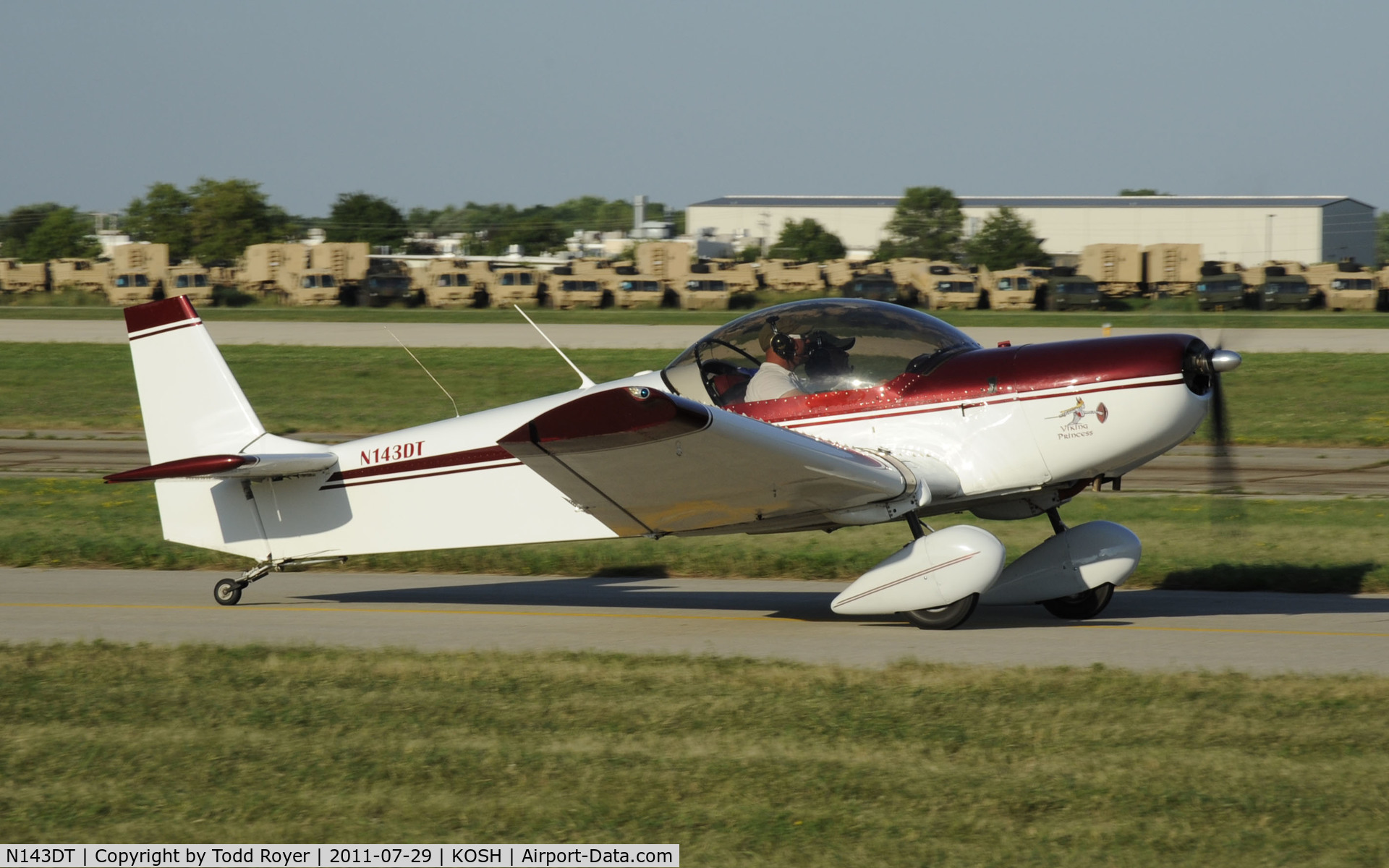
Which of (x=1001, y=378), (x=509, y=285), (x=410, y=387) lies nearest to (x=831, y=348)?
(x=1001, y=378)

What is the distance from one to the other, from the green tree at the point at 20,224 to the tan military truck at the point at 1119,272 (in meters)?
75.6

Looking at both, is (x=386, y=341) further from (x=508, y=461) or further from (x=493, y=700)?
(x=493, y=700)

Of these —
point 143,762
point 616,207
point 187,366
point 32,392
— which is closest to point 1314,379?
point 187,366

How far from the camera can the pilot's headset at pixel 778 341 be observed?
857 cm

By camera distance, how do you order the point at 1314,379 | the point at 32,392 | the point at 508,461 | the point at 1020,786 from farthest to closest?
1. the point at 32,392
2. the point at 1314,379
3. the point at 508,461
4. the point at 1020,786

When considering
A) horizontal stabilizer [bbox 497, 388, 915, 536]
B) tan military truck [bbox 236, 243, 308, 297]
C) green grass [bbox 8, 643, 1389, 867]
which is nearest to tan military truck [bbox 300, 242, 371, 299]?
tan military truck [bbox 236, 243, 308, 297]

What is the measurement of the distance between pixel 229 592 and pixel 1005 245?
2707 inches

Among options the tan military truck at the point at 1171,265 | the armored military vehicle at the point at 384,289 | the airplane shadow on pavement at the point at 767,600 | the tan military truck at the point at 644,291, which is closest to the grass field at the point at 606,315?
the tan military truck at the point at 644,291

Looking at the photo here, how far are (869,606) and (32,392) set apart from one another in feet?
79.4

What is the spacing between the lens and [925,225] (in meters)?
86.2

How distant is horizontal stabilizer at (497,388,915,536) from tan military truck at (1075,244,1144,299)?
4299cm

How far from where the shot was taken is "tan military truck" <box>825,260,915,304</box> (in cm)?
4938

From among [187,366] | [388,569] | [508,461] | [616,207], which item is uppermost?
[616,207]

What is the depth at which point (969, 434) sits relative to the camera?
830cm
